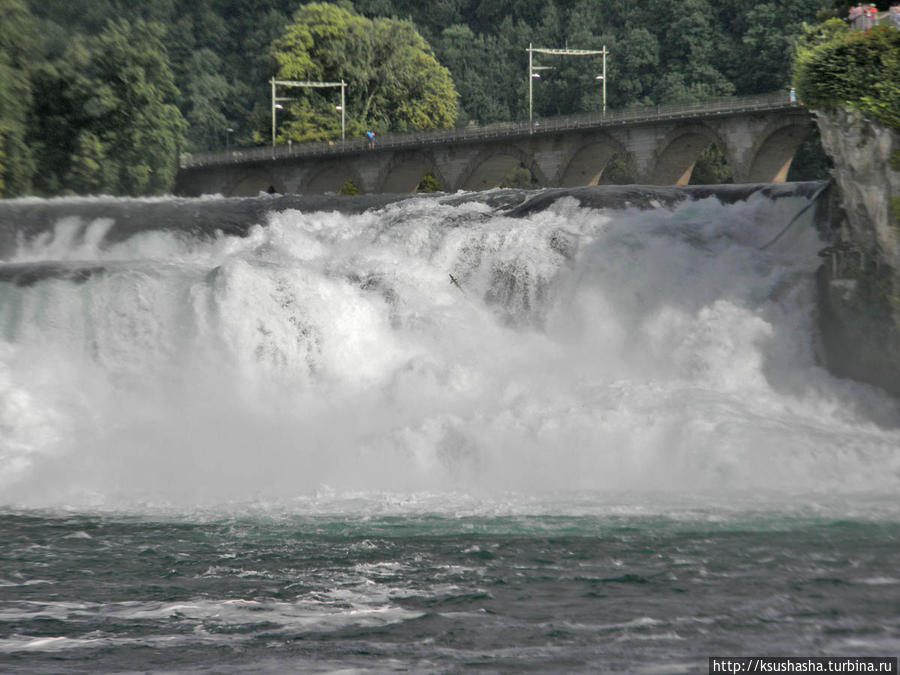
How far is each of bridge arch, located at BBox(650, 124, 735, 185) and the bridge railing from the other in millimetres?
824

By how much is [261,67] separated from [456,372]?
70.8 metres

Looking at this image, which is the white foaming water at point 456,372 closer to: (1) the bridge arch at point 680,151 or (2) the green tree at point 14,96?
(2) the green tree at point 14,96

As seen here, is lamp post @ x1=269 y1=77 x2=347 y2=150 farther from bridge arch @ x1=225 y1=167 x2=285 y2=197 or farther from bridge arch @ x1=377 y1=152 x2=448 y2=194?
bridge arch @ x1=377 y1=152 x2=448 y2=194

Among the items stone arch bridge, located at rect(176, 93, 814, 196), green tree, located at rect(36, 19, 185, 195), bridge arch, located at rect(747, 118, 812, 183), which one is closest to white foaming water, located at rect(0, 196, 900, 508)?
green tree, located at rect(36, 19, 185, 195)

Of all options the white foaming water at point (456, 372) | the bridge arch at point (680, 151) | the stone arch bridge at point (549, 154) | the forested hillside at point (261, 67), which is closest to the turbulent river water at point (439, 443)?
the white foaming water at point (456, 372)

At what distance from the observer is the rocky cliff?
15.3 m

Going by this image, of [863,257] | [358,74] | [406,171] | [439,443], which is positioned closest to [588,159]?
[406,171]

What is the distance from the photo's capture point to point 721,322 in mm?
17922

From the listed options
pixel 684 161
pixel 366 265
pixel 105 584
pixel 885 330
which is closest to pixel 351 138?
pixel 684 161

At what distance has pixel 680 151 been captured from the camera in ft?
171

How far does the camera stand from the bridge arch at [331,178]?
63.0 metres

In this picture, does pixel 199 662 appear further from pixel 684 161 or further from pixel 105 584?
pixel 684 161

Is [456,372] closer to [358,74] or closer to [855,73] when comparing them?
[855,73]

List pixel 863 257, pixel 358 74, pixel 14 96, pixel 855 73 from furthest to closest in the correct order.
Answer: pixel 358 74
pixel 14 96
pixel 863 257
pixel 855 73
